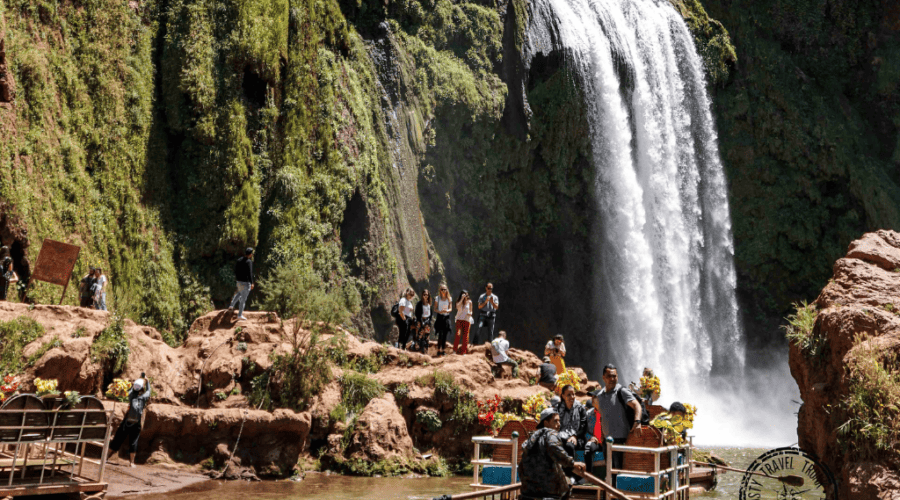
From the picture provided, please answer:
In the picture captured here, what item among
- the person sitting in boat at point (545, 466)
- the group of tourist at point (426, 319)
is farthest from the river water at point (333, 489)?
the person sitting in boat at point (545, 466)

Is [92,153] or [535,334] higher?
[92,153]

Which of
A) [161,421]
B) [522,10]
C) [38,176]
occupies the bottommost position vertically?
[161,421]

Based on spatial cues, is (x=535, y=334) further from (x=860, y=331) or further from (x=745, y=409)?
(x=860, y=331)

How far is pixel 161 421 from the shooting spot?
48.0ft

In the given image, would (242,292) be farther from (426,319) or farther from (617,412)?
(617,412)

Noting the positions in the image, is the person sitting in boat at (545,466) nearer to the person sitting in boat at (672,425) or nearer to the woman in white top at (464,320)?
the person sitting in boat at (672,425)

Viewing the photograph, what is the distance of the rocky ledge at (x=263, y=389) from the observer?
14.7m

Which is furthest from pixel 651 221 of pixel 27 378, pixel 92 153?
pixel 27 378

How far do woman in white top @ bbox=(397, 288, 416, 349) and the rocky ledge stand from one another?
1178 millimetres

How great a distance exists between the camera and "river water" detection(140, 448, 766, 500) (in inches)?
505

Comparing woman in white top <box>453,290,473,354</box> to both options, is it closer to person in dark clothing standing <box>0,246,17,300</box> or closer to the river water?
the river water

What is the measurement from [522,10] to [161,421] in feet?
84.4

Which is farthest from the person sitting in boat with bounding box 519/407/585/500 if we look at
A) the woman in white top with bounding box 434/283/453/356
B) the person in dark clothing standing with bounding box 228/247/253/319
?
the woman in white top with bounding box 434/283/453/356

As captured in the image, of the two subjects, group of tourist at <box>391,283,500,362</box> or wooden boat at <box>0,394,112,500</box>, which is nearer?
wooden boat at <box>0,394,112,500</box>
